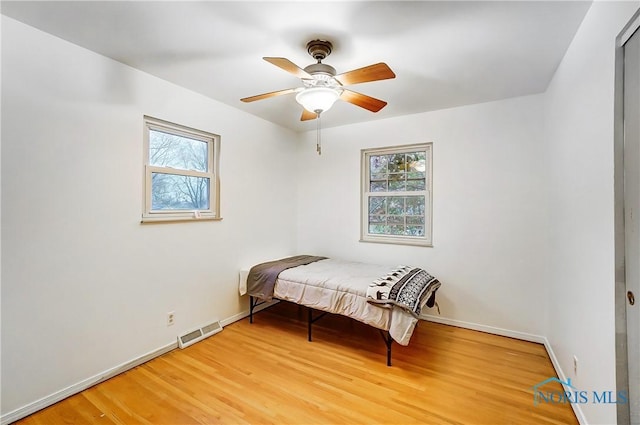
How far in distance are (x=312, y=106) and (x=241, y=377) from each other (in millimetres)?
2137

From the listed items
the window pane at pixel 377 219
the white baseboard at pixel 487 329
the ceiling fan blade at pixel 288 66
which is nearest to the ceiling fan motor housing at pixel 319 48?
the ceiling fan blade at pixel 288 66

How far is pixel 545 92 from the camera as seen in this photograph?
275 cm

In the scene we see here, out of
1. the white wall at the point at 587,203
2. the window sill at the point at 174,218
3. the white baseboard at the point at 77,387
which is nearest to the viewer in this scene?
the white wall at the point at 587,203

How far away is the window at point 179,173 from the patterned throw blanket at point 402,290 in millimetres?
1864

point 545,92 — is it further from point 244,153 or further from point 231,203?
point 231,203

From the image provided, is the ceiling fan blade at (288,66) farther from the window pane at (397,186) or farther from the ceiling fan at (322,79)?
the window pane at (397,186)

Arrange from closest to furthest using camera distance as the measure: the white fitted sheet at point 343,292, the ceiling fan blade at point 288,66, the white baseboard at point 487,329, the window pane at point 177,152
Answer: the ceiling fan blade at point 288,66 → the white fitted sheet at point 343,292 → the window pane at point 177,152 → the white baseboard at point 487,329

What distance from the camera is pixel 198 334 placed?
290 cm

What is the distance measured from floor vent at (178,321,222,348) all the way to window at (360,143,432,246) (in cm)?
206

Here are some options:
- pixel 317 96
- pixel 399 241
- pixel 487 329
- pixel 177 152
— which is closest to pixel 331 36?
pixel 317 96

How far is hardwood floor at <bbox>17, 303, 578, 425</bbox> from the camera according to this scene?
1.83 metres

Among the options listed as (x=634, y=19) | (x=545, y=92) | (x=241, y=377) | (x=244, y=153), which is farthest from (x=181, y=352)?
(x=545, y=92)

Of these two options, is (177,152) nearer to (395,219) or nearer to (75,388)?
(75,388)

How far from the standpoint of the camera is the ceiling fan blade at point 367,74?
1.72 meters
